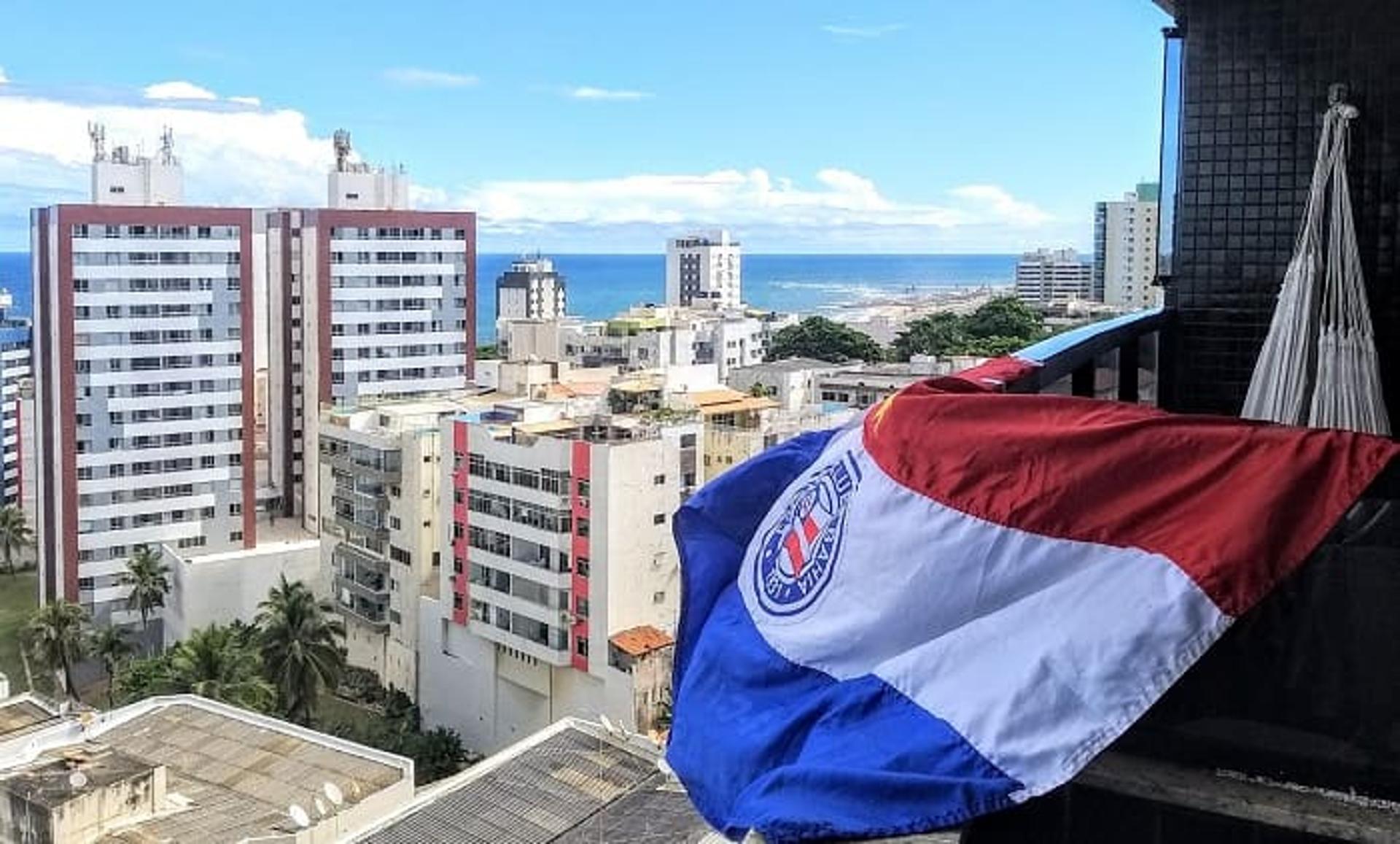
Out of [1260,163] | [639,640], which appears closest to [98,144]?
[639,640]

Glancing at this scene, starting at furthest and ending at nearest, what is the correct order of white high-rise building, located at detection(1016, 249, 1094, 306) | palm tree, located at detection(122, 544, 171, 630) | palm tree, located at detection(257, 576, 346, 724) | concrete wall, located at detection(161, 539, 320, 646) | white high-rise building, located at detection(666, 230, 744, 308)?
white high-rise building, located at detection(666, 230, 744, 308), white high-rise building, located at detection(1016, 249, 1094, 306), palm tree, located at detection(122, 544, 171, 630), concrete wall, located at detection(161, 539, 320, 646), palm tree, located at detection(257, 576, 346, 724)

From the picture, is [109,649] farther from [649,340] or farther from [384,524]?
[649,340]

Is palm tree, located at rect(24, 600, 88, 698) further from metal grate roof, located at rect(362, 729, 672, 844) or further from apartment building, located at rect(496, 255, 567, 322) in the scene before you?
apartment building, located at rect(496, 255, 567, 322)

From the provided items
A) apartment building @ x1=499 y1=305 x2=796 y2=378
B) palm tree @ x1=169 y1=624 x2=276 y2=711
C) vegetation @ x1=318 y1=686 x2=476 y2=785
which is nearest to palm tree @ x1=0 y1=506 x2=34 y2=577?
apartment building @ x1=499 y1=305 x2=796 y2=378

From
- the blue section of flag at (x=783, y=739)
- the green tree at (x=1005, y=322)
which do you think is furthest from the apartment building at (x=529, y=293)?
the blue section of flag at (x=783, y=739)

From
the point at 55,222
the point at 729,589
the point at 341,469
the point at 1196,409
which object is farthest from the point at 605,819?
the point at 55,222

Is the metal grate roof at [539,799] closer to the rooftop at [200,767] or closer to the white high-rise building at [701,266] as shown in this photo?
the rooftop at [200,767]

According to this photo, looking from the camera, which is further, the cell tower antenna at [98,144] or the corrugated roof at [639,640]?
the cell tower antenna at [98,144]
